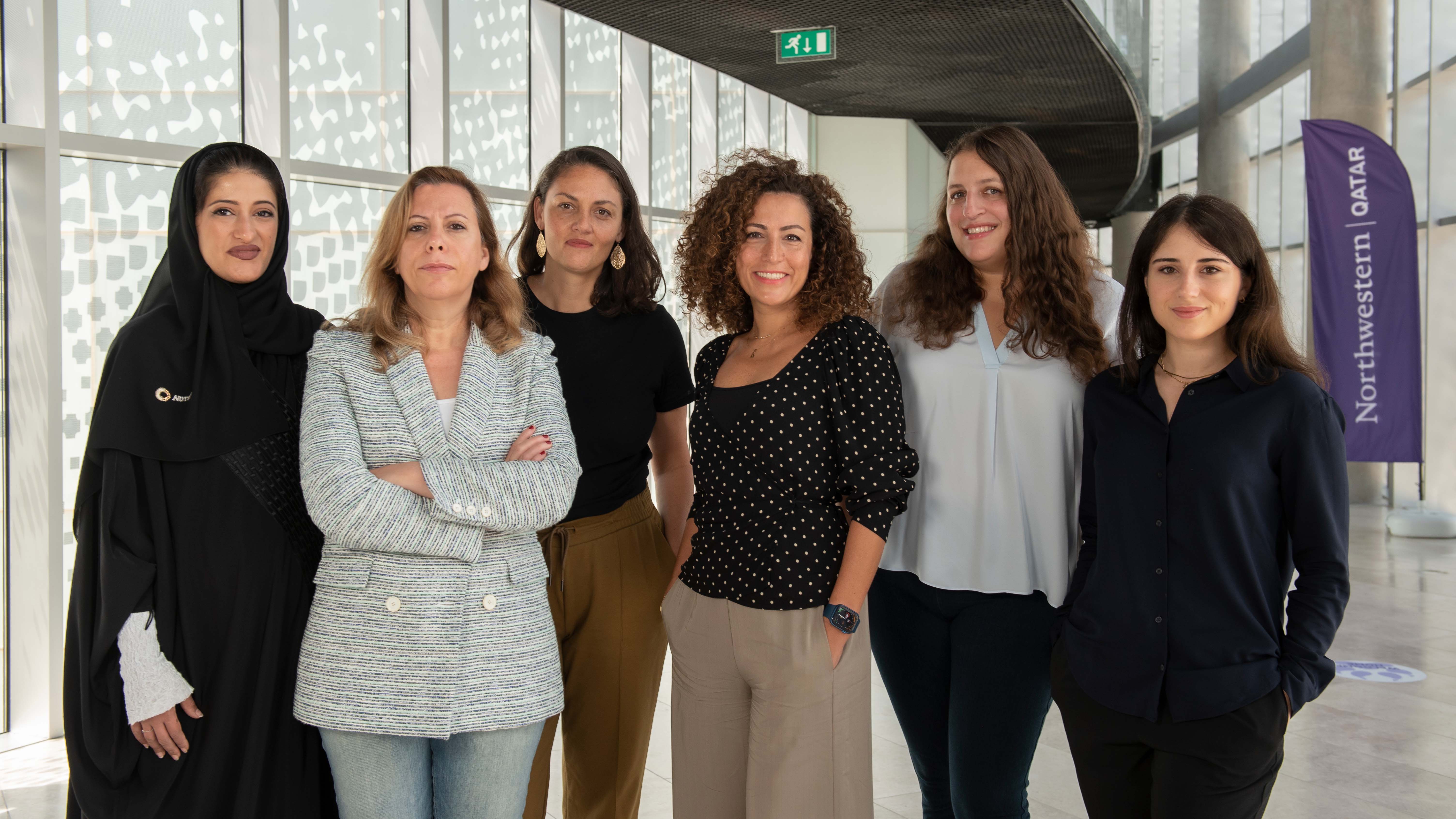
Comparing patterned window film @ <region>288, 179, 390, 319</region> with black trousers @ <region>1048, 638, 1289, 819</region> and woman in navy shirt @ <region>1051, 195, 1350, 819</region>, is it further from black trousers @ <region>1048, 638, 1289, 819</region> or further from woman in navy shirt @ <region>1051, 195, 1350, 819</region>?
black trousers @ <region>1048, 638, 1289, 819</region>

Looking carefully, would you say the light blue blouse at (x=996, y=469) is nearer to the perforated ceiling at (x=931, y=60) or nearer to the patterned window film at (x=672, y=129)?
the perforated ceiling at (x=931, y=60)

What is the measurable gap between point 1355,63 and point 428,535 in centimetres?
1097

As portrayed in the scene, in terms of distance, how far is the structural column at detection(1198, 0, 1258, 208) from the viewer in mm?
16016

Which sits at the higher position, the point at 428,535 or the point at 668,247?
the point at 668,247

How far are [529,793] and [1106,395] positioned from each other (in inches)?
70.4

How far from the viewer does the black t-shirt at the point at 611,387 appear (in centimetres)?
276

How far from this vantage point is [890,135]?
1553cm

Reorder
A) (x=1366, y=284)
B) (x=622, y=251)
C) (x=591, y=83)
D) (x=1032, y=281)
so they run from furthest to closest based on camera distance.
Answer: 1. (x=591, y=83)
2. (x=1366, y=284)
3. (x=622, y=251)
4. (x=1032, y=281)

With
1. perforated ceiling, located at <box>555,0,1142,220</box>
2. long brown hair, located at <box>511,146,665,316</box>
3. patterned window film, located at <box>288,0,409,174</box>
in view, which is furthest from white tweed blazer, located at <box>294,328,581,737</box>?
perforated ceiling, located at <box>555,0,1142,220</box>

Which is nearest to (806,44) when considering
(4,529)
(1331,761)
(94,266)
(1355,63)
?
(1355,63)

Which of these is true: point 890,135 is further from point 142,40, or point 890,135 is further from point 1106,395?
point 1106,395

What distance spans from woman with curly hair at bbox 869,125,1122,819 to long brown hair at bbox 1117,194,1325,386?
27 cm

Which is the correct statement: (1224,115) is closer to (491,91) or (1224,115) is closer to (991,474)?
(491,91)

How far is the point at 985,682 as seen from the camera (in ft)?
7.97
